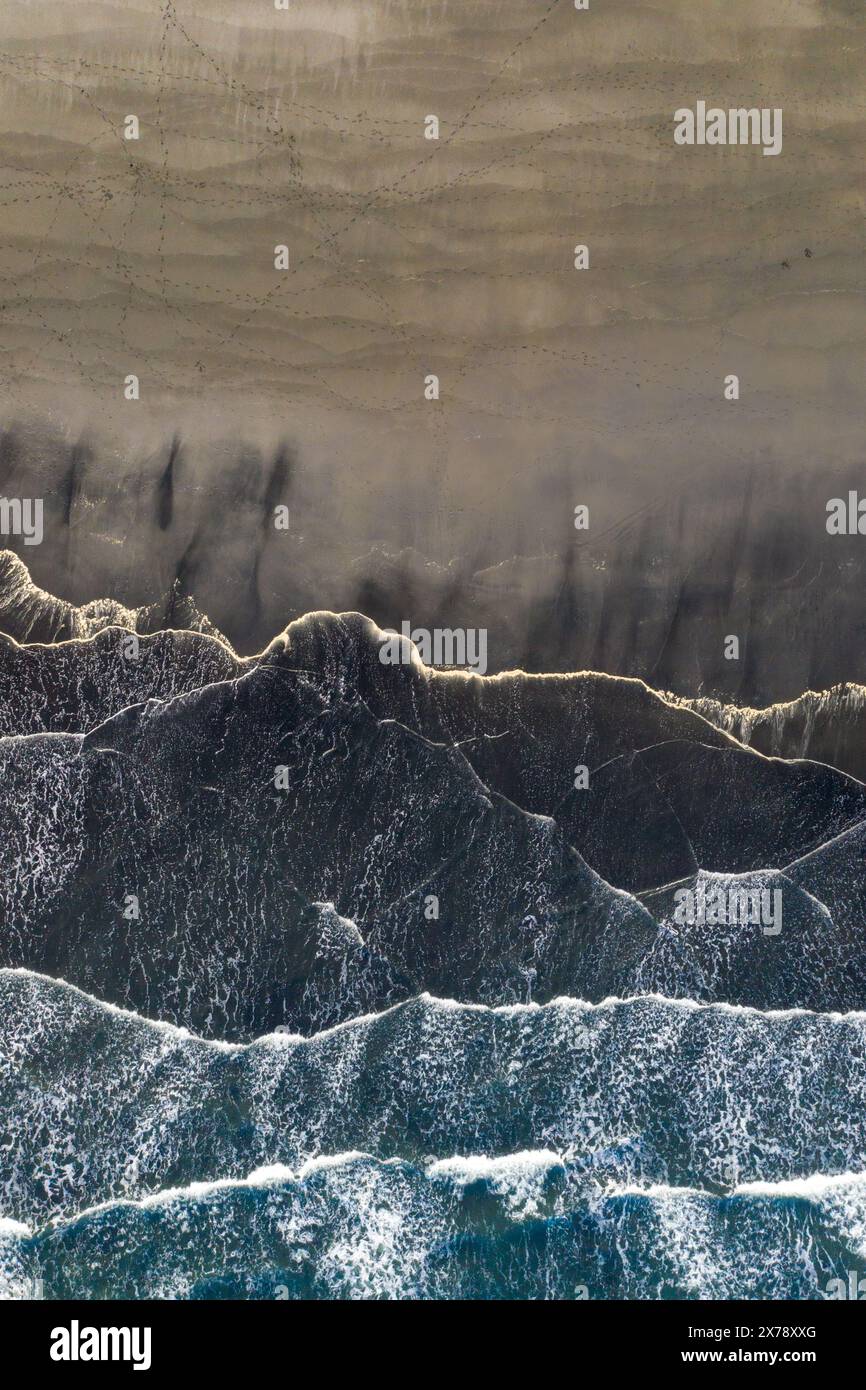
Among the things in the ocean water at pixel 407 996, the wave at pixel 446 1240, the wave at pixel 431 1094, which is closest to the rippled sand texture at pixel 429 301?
the ocean water at pixel 407 996

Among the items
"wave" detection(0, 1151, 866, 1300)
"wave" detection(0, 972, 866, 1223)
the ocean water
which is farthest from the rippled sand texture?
"wave" detection(0, 1151, 866, 1300)

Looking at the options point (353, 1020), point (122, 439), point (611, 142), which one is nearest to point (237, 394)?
point (122, 439)

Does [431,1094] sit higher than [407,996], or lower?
lower

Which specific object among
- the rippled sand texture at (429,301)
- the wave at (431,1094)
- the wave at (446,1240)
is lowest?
the wave at (446,1240)

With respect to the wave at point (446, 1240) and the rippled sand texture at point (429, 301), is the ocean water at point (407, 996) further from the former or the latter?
the rippled sand texture at point (429, 301)

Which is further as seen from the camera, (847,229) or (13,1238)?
(847,229)

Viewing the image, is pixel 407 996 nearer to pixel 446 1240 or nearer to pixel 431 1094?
pixel 431 1094

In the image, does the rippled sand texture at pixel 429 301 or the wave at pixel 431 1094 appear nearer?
the wave at pixel 431 1094

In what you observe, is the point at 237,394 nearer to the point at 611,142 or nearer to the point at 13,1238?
the point at 611,142

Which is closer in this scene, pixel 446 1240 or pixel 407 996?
pixel 446 1240

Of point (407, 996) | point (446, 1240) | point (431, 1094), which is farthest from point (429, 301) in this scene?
point (446, 1240)

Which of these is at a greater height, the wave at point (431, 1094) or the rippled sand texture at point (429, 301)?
the rippled sand texture at point (429, 301)
